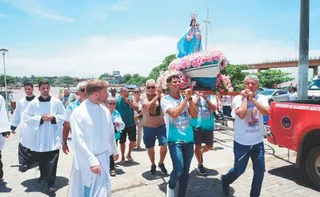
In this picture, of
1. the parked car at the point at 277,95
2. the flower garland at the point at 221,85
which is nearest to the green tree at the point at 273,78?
the parked car at the point at 277,95

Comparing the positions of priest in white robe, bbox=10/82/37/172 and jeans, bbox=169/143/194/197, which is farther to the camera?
priest in white robe, bbox=10/82/37/172

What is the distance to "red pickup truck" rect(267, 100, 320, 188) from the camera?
448 centimetres

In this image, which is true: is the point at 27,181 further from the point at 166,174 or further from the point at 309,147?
the point at 309,147

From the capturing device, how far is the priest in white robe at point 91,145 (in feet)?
9.72

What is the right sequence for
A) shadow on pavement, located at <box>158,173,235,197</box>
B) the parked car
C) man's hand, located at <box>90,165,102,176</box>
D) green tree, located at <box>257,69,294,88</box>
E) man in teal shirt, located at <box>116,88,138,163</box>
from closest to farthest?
man's hand, located at <box>90,165,102,176</box>
shadow on pavement, located at <box>158,173,235,197</box>
man in teal shirt, located at <box>116,88,138,163</box>
the parked car
green tree, located at <box>257,69,294,88</box>

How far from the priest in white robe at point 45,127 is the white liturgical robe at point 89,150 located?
1.86 meters

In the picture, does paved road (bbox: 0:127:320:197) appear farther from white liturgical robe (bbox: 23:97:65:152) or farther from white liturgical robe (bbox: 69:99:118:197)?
white liturgical robe (bbox: 69:99:118:197)

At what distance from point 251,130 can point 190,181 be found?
5.65 ft

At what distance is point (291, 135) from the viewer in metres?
4.89

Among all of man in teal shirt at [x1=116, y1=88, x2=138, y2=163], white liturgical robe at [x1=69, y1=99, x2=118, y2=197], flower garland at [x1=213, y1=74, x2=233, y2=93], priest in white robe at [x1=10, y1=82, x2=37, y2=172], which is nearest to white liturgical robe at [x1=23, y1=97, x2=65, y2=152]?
priest in white robe at [x1=10, y1=82, x2=37, y2=172]

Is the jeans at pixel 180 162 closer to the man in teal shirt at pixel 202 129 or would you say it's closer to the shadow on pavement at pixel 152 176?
the shadow on pavement at pixel 152 176

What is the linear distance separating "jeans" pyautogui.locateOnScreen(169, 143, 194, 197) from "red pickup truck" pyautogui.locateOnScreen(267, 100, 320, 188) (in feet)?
7.14

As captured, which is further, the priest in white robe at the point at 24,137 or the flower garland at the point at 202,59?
the priest in white robe at the point at 24,137

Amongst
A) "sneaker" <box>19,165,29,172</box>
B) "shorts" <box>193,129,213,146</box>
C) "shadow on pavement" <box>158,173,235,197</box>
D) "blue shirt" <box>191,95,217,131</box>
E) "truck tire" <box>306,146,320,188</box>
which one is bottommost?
"sneaker" <box>19,165,29,172</box>
